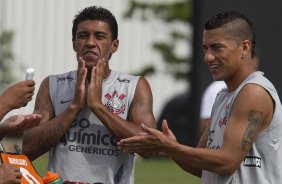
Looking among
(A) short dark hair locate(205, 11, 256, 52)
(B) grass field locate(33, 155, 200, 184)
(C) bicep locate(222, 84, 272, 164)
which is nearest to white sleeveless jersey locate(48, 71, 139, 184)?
(A) short dark hair locate(205, 11, 256, 52)

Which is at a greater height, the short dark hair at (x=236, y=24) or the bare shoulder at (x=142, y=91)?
the short dark hair at (x=236, y=24)

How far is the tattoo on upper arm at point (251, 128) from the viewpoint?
5.98 m

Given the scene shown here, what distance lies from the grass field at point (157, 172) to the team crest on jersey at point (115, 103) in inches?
249

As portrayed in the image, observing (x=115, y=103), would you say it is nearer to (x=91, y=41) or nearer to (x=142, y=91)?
(x=142, y=91)

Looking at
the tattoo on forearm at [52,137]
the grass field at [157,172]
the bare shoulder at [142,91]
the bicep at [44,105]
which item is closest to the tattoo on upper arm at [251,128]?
the bare shoulder at [142,91]

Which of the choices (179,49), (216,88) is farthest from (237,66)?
(179,49)

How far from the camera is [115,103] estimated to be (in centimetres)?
675

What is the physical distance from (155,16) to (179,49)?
84cm

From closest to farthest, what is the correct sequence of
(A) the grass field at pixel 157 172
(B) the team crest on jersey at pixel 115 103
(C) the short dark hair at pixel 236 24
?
(C) the short dark hair at pixel 236 24 < (B) the team crest on jersey at pixel 115 103 < (A) the grass field at pixel 157 172

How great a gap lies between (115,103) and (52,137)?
1.53ft

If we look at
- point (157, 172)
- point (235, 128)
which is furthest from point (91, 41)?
point (157, 172)

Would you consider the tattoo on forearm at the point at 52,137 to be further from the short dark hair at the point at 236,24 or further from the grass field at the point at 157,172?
the grass field at the point at 157,172

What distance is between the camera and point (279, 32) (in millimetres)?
13875

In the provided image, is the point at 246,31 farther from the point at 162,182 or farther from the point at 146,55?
the point at 146,55
